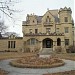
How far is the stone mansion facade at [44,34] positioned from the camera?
4484 centimetres

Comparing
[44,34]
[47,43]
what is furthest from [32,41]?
[47,43]

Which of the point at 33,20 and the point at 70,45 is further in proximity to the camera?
the point at 33,20

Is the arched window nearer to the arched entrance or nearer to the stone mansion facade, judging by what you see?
the stone mansion facade

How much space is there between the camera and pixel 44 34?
147 ft

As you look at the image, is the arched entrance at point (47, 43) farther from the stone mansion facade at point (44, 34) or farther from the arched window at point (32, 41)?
the arched window at point (32, 41)

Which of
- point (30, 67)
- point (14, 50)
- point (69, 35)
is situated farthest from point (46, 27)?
point (30, 67)

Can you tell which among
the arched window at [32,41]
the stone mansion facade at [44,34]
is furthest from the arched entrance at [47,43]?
the arched window at [32,41]

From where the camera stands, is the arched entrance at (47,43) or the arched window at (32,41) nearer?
the arched window at (32,41)

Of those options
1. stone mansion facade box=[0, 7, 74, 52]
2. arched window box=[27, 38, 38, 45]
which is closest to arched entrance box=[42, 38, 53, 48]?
stone mansion facade box=[0, 7, 74, 52]

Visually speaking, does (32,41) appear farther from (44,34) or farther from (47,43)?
(47,43)

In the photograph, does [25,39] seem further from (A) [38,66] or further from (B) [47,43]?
(A) [38,66]

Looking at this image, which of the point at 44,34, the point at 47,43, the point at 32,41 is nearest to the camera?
the point at 44,34

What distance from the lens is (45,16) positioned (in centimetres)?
4878

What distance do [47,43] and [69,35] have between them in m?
6.29
